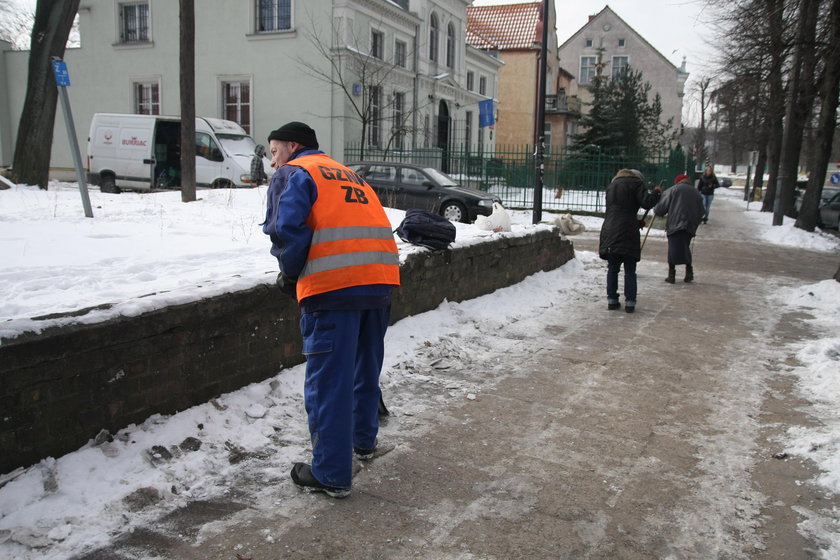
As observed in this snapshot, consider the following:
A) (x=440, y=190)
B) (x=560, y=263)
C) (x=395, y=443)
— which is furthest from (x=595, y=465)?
(x=440, y=190)

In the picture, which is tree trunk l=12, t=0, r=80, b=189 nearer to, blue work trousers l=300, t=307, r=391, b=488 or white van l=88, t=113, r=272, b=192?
white van l=88, t=113, r=272, b=192

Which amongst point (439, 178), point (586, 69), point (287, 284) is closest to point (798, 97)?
point (439, 178)

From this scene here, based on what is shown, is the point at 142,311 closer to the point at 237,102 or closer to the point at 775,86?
the point at 775,86

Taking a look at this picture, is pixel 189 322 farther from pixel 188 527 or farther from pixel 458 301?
pixel 458 301

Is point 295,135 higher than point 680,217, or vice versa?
point 295,135

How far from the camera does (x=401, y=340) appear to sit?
6129 mm

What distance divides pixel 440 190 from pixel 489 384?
11.1m

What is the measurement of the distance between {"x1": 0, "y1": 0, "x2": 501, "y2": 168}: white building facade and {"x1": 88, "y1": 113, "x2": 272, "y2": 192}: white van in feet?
17.6

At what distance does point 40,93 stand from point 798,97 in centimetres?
1914

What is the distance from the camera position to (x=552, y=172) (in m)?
23.3

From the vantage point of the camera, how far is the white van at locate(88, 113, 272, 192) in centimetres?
1794

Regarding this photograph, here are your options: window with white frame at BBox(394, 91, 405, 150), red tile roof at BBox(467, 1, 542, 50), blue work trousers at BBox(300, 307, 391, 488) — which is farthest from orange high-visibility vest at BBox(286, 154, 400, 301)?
red tile roof at BBox(467, 1, 542, 50)

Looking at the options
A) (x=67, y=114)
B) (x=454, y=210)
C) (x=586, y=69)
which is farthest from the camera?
(x=586, y=69)

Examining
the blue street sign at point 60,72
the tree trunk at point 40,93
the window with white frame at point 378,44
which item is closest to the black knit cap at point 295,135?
the blue street sign at point 60,72
